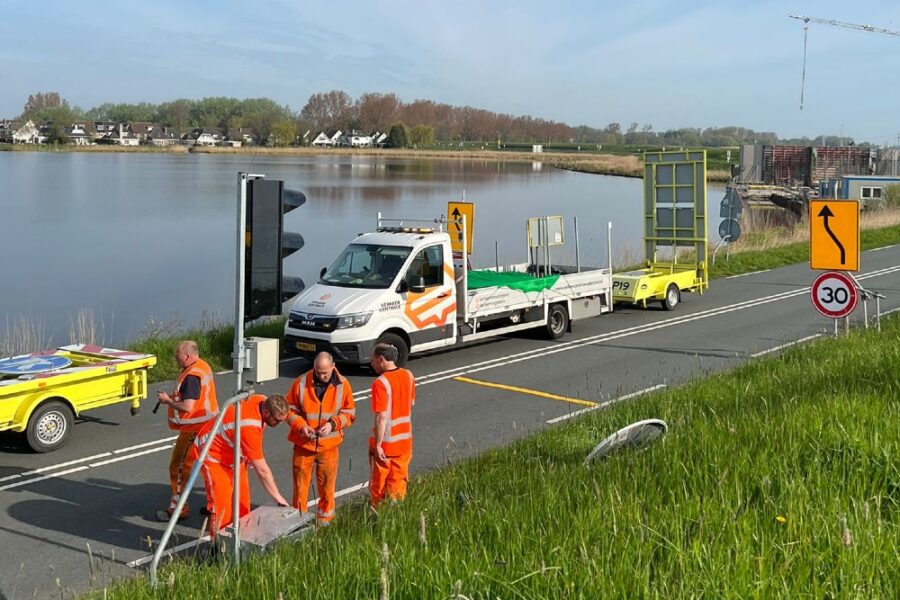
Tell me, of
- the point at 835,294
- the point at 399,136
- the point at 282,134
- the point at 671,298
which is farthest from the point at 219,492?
the point at 399,136

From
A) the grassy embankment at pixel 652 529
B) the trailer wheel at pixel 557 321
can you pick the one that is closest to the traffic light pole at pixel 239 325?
the grassy embankment at pixel 652 529

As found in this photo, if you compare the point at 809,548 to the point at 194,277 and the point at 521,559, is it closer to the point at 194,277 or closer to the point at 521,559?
the point at 521,559

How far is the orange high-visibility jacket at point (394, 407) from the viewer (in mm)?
7559

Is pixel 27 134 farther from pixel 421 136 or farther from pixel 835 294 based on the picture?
pixel 835 294

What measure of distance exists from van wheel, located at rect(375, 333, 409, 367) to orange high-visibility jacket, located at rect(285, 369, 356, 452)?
20.7ft

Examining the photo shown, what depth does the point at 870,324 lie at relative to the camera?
17250mm

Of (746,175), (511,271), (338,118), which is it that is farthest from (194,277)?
(338,118)

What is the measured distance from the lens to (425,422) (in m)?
11.6

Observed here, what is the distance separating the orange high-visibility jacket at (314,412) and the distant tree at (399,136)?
502 ft

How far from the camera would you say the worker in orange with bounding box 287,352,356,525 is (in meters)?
7.61

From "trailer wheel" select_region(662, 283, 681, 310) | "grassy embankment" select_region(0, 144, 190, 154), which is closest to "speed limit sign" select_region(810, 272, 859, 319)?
"trailer wheel" select_region(662, 283, 681, 310)

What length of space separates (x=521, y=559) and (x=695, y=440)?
9.40 feet

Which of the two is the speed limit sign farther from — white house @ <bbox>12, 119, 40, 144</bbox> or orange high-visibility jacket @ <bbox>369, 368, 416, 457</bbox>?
white house @ <bbox>12, 119, 40, 144</bbox>

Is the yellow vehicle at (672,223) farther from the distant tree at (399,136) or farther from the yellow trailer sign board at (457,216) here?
the distant tree at (399,136)
